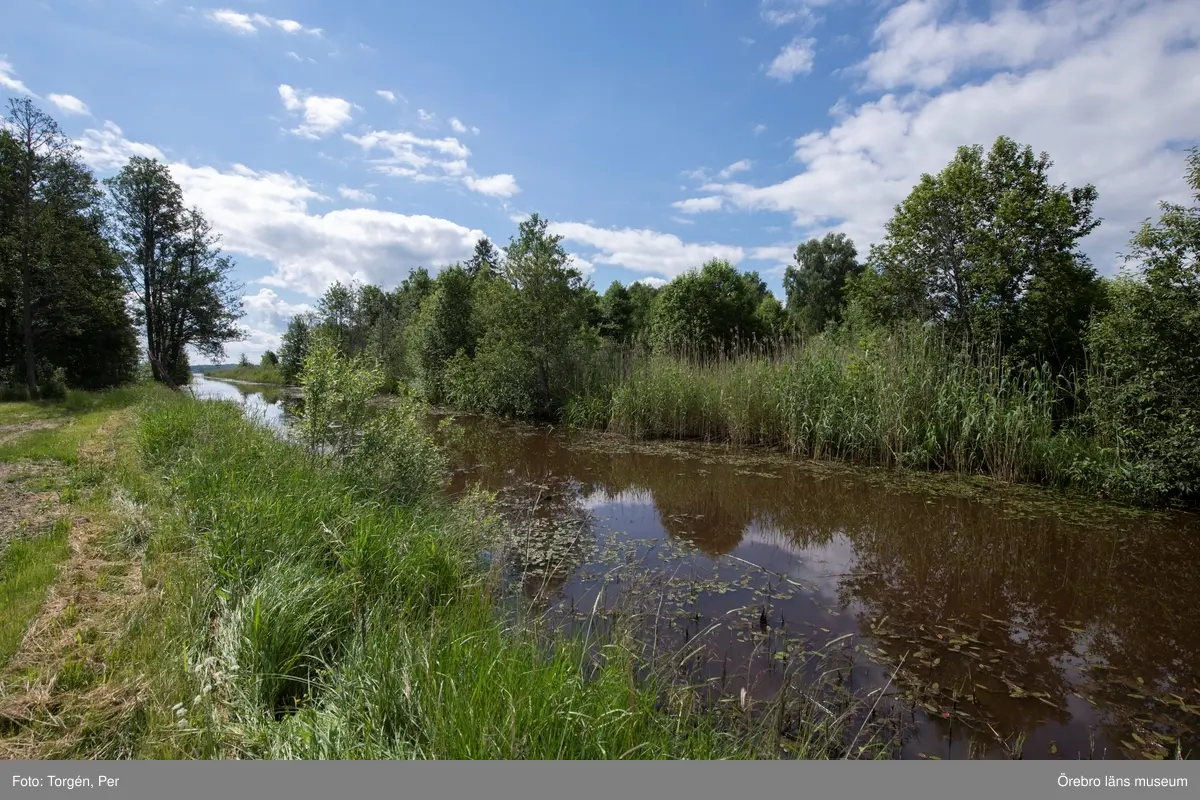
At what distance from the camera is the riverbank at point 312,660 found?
2.03 metres

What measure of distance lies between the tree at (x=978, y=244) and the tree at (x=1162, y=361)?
291 centimetres

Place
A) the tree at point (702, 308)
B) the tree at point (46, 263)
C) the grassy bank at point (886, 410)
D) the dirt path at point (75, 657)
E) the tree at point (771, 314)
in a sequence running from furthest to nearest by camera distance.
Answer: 1. the tree at point (771, 314)
2. the tree at point (702, 308)
3. the tree at point (46, 263)
4. the grassy bank at point (886, 410)
5. the dirt path at point (75, 657)

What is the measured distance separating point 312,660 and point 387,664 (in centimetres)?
56

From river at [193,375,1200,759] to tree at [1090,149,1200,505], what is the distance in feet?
2.14

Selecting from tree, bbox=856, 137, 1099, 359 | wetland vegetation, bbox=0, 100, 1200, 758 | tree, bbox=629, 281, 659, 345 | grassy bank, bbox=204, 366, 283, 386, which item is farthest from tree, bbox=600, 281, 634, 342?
grassy bank, bbox=204, 366, 283, 386

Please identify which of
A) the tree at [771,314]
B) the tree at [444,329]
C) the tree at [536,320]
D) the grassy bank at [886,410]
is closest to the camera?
the grassy bank at [886,410]

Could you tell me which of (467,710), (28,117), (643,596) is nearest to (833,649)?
(643,596)

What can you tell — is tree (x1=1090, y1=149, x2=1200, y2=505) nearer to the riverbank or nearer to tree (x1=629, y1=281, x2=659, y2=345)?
the riverbank

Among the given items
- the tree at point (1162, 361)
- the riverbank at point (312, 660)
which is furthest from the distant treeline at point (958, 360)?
the riverbank at point (312, 660)

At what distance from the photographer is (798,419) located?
413 inches

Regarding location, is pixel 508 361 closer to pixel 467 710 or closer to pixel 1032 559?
pixel 1032 559

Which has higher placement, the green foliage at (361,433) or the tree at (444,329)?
the tree at (444,329)

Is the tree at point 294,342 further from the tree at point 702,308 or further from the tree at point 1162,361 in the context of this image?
the tree at point 1162,361

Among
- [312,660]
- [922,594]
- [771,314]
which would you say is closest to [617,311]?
[771,314]
